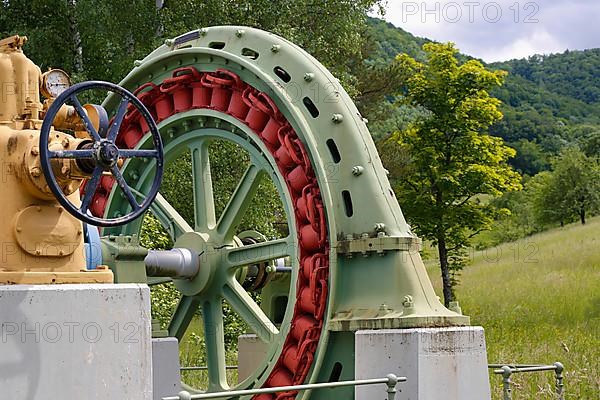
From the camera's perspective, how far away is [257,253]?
8758 mm

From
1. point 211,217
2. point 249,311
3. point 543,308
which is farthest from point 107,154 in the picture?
point 543,308

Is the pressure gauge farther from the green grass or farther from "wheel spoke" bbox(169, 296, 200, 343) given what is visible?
the green grass

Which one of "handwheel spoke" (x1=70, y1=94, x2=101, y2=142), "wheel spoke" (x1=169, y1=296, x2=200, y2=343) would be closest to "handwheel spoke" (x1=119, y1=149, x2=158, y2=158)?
"handwheel spoke" (x1=70, y1=94, x2=101, y2=142)

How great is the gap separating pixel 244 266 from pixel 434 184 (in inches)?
654

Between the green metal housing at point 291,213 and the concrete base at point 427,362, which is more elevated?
the green metal housing at point 291,213

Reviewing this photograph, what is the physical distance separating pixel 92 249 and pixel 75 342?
1.38 m

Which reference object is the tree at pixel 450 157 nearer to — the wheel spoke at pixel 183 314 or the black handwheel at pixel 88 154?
the wheel spoke at pixel 183 314

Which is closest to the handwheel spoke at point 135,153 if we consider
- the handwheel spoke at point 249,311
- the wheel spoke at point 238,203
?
the handwheel spoke at point 249,311

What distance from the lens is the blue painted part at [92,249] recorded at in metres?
6.34

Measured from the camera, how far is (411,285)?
7.38 m

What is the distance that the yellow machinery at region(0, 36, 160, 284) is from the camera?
5359mm

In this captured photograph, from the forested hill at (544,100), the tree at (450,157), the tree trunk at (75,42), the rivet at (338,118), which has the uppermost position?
the forested hill at (544,100)

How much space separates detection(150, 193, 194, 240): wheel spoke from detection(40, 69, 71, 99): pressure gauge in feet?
11.5

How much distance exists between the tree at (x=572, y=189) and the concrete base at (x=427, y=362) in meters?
41.4
